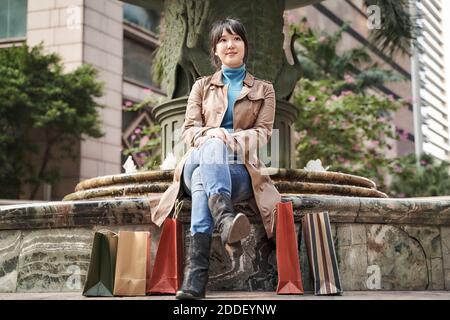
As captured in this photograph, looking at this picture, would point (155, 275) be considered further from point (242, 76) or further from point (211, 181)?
point (242, 76)

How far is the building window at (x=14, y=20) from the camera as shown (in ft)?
82.3

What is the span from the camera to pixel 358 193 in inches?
229

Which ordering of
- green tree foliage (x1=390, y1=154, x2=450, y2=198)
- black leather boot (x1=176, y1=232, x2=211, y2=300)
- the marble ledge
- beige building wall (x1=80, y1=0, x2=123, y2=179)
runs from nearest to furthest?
1. black leather boot (x1=176, y1=232, x2=211, y2=300)
2. the marble ledge
3. green tree foliage (x1=390, y1=154, x2=450, y2=198)
4. beige building wall (x1=80, y1=0, x2=123, y2=179)

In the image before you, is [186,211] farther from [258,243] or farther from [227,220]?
[227,220]

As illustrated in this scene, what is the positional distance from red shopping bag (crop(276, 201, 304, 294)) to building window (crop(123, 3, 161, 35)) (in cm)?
2305

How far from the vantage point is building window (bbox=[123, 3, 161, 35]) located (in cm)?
2700

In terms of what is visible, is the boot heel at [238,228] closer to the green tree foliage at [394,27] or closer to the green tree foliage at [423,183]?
the green tree foliage at [394,27]

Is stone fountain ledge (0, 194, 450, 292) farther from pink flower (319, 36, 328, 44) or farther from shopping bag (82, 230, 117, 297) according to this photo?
pink flower (319, 36, 328, 44)

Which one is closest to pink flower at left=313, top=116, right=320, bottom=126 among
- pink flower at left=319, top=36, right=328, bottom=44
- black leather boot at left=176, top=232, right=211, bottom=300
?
pink flower at left=319, top=36, right=328, bottom=44

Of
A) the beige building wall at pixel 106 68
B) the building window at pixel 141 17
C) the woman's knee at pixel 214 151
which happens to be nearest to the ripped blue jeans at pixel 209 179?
the woman's knee at pixel 214 151

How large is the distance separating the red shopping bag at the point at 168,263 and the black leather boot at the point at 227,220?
1.44 ft

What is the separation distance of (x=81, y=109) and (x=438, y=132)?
36876mm

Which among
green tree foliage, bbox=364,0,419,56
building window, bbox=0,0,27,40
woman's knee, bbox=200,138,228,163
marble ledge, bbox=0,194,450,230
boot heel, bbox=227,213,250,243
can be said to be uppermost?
building window, bbox=0,0,27,40
